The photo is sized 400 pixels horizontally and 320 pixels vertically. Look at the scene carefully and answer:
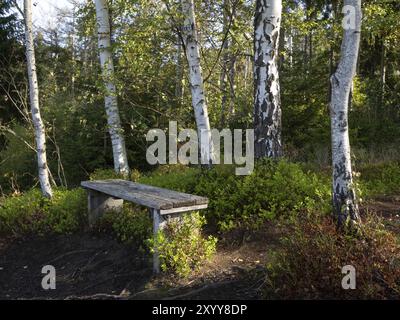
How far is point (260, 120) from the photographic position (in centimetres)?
623

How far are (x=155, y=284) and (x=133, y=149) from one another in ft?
24.3

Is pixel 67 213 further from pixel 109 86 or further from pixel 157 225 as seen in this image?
pixel 109 86

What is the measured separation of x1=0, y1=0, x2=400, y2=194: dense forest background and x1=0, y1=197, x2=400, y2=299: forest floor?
2.77m

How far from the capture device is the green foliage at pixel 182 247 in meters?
4.35

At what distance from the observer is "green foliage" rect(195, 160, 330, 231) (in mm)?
5520

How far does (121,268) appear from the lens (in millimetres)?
4988

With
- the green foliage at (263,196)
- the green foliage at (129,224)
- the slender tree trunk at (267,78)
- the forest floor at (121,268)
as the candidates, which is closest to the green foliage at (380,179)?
the forest floor at (121,268)

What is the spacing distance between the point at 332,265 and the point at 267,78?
11.2ft

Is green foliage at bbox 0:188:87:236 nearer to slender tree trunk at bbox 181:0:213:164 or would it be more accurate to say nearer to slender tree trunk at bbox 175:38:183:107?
slender tree trunk at bbox 181:0:213:164

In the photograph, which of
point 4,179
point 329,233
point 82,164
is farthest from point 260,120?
point 4,179

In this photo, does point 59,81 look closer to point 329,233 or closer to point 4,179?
point 4,179

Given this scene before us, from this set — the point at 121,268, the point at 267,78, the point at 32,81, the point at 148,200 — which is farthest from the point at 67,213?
the point at 267,78

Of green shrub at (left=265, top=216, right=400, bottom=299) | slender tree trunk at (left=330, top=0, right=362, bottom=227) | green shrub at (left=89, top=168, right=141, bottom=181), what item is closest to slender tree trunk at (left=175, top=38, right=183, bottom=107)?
green shrub at (left=89, top=168, right=141, bottom=181)

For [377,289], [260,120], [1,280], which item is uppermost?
[260,120]
